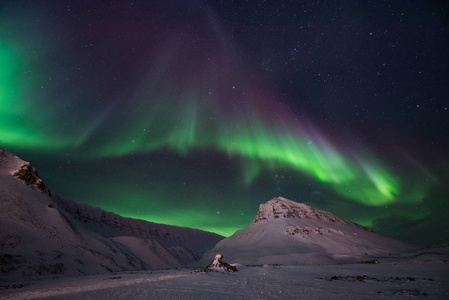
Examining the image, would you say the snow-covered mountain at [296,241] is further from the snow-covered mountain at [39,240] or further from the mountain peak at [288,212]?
the snow-covered mountain at [39,240]

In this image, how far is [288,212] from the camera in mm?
149125

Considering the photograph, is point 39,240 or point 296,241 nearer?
point 39,240

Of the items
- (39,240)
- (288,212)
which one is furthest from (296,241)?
(39,240)

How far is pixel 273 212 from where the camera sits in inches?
6043

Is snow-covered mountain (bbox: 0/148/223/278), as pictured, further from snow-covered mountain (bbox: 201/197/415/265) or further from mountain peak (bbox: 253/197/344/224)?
mountain peak (bbox: 253/197/344/224)

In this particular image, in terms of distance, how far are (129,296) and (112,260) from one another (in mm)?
44405

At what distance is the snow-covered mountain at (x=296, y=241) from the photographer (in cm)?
8377

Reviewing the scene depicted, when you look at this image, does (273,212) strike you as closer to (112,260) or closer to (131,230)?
(131,230)

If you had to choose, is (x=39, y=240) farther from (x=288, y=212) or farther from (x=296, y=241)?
(x=288, y=212)

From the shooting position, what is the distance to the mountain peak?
148m

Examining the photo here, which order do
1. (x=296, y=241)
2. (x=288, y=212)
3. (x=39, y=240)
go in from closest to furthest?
1. (x=39, y=240)
2. (x=296, y=241)
3. (x=288, y=212)

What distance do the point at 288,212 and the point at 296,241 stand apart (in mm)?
41344

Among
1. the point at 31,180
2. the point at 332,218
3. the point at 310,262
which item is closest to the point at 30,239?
the point at 31,180

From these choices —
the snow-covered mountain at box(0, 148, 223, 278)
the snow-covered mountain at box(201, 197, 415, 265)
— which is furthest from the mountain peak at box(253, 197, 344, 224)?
the snow-covered mountain at box(0, 148, 223, 278)
